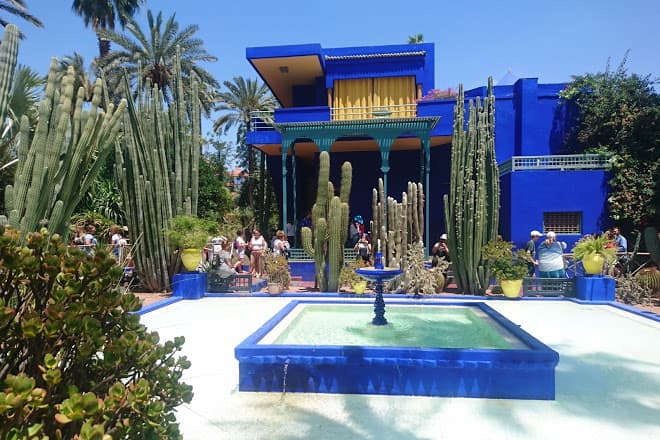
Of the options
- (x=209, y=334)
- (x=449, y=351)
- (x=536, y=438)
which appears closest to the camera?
(x=536, y=438)

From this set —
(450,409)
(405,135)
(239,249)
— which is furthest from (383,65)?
(450,409)

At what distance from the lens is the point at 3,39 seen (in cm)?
430

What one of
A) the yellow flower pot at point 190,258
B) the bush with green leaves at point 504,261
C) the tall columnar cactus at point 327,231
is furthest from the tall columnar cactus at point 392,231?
the yellow flower pot at point 190,258

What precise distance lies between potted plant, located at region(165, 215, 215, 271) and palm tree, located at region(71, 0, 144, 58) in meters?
17.3

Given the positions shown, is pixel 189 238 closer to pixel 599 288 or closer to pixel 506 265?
pixel 506 265

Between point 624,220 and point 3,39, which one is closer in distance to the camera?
point 3,39

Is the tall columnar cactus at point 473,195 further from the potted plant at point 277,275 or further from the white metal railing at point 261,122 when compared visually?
the white metal railing at point 261,122

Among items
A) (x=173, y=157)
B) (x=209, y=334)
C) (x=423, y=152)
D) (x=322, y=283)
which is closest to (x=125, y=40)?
(x=173, y=157)

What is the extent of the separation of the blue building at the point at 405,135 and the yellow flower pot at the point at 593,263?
147 inches

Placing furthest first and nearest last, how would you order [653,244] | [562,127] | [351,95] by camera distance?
1. [351,95]
2. [562,127]
3. [653,244]

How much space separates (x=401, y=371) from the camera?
13.5ft

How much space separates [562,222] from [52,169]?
13054 mm

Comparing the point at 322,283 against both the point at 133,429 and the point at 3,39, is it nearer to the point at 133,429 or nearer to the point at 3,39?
the point at 3,39

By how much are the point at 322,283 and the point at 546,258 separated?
510 centimetres
